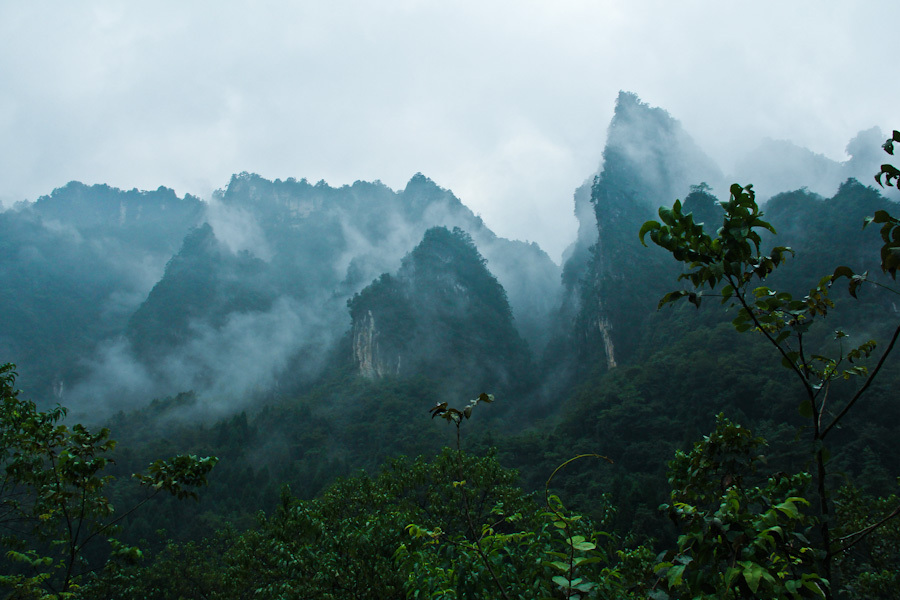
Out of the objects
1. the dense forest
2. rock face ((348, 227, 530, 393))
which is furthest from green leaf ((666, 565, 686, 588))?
rock face ((348, 227, 530, 393))

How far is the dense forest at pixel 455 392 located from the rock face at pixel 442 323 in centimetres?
39

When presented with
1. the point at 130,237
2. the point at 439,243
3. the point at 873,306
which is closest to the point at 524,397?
the point at 439,243

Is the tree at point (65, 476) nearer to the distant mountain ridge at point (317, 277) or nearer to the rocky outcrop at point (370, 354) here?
the distant mountain ridge at point (317, 277)

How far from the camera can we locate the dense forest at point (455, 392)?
2373 mm

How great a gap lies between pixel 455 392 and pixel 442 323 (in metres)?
11.1

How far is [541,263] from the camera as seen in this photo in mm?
93125

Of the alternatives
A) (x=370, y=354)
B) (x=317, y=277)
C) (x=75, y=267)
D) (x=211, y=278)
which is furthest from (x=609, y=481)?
(x=75, y=267)

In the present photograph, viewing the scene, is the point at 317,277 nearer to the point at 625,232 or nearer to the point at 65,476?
the point at 625,232

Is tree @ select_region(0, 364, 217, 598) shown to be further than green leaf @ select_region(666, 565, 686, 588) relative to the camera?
Yes

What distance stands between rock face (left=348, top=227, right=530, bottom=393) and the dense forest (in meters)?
0.39

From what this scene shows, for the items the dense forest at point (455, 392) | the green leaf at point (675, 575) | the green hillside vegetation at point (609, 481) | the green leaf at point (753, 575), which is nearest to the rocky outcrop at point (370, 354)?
the dense forest at point (455, 392)

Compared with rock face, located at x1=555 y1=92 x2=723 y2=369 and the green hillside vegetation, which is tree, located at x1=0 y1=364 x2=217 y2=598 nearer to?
the green hillside vegetation

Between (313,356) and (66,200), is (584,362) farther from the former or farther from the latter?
(66,200)

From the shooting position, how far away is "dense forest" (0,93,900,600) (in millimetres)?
2373
